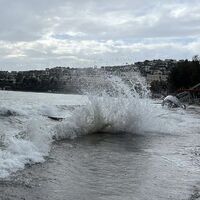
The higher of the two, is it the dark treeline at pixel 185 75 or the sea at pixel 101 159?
the dark treeline at pixel 185 75

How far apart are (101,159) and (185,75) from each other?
98.8 m

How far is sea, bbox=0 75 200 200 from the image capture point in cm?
846

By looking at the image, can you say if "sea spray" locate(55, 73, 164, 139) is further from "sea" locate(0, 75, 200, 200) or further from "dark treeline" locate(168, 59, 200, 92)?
"dark treeline" locate(168, 59, 200, 92)

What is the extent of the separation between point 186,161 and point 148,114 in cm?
1029

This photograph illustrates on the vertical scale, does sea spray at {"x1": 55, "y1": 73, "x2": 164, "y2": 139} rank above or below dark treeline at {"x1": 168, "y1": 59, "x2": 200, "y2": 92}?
below

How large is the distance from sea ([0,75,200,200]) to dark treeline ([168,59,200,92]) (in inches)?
3430

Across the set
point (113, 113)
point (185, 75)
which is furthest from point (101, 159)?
point (185, 75)

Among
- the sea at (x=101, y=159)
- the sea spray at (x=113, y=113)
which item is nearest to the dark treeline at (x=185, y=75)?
the sea spray at (x=113, y=113)

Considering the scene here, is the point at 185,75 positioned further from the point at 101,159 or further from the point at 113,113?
the point at 101,159

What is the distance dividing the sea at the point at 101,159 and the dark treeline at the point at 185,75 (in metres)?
87.1

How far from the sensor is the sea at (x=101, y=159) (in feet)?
27.8

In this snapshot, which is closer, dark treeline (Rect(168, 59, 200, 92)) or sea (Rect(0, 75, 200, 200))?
sea (Rect(0, 75, 200, 200))

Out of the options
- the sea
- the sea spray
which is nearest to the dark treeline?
the sea spray

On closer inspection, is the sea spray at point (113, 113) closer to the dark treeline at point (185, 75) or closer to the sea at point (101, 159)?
the sea at point (101, 159)
